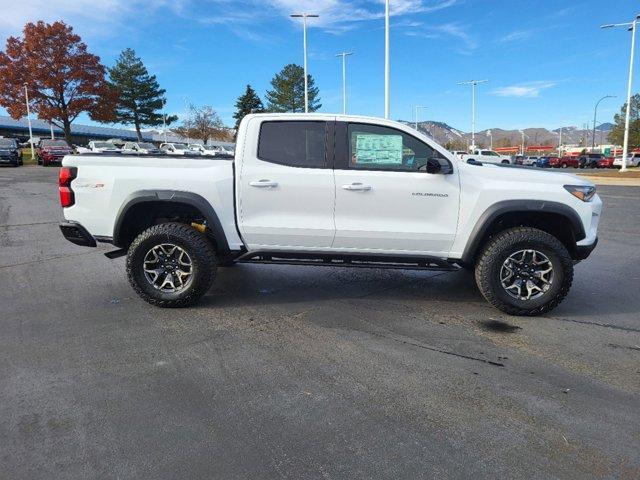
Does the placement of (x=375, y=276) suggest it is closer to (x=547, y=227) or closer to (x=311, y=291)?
(x=311, y=291)

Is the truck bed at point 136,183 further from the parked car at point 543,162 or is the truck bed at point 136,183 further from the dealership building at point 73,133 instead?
the dealership building at point 73,133

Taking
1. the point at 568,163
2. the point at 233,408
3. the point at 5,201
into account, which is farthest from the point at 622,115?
the point at 233,408

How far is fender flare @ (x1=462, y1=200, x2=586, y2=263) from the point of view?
473 cm

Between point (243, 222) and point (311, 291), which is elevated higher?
point (243, 222)

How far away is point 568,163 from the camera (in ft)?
194

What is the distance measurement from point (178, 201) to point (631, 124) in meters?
68.7

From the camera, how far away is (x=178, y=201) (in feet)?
16.1

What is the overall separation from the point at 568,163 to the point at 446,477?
64.8 m

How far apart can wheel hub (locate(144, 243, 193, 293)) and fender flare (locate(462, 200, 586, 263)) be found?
115 inches

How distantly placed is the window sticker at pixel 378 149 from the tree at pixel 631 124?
215 ft

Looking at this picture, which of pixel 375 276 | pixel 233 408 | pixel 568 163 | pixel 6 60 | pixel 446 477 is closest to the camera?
pixel 446 477

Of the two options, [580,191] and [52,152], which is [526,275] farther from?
[52,152]

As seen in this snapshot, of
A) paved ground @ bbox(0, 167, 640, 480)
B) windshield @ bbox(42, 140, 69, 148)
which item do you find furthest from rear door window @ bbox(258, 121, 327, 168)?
windshield @ bbox(42, 140, 69, 148)

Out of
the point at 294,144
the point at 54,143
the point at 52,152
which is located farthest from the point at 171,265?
the point at 54,143
